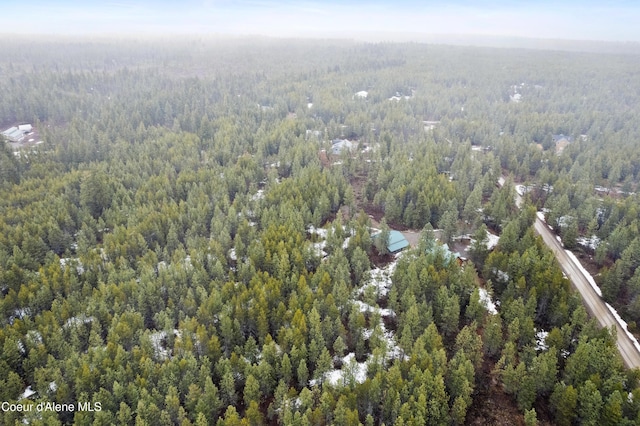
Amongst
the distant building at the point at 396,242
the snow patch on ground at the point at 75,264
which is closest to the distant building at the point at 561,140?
the distant building at the point at 396,242

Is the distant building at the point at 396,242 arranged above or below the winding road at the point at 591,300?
above

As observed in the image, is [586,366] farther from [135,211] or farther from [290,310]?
[135,211]

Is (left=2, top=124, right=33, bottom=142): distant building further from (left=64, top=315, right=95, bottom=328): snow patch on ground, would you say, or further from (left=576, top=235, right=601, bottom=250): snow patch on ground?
(left=576, top=235, right=601, bottom=250): snow patch on ground

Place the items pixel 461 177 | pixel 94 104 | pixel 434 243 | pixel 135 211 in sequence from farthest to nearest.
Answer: pixel 94 104
pixel 461 177
pixel 135 211
pixel 434 243

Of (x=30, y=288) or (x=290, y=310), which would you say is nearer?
(x=290, y=310)

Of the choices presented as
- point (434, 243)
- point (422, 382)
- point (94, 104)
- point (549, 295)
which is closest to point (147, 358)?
point (422, 382)

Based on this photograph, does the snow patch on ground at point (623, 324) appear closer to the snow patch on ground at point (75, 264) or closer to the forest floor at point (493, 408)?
the forest floor at point (493, 408)

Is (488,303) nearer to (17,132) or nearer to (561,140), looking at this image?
(561,140)
